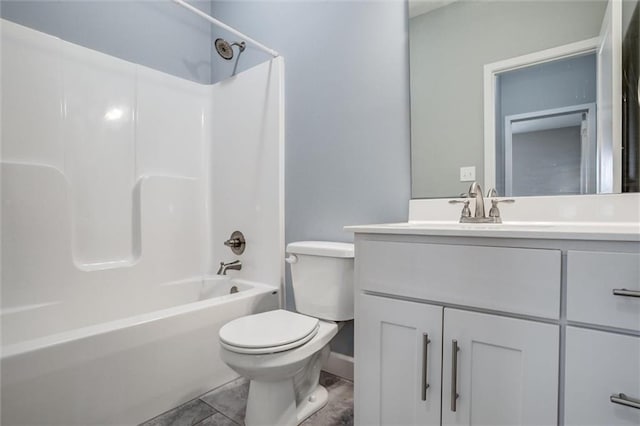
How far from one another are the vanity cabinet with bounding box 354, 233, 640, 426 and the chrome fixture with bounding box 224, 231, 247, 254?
3.72 ft

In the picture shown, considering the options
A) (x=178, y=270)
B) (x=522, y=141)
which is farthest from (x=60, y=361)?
Answer: (x=522, y=141)

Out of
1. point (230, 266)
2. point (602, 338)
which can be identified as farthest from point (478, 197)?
point (230, 266)

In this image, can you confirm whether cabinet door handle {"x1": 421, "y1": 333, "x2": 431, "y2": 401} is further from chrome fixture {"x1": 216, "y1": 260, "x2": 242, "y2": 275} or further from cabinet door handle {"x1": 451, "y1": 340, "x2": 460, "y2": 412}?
chrome fixture {"x1": 216, "y1": 260, "x2": 242, "y2": 275}

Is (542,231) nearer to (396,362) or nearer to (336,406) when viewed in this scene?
(396,362)

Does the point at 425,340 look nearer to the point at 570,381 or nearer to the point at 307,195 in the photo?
the point at 570,381

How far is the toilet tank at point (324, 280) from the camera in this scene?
4.85ft

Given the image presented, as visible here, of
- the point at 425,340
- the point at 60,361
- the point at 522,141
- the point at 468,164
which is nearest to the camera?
the point at 425,340

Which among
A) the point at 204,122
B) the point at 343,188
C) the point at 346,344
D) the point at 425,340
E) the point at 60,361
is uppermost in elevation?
the point at 204,122

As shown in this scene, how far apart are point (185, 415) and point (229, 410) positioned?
0.18 meters

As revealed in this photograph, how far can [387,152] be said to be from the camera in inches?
64.3

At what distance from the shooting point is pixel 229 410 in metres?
1.47

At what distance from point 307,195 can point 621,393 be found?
148cm

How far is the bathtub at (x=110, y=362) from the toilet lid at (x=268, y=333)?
29 cm

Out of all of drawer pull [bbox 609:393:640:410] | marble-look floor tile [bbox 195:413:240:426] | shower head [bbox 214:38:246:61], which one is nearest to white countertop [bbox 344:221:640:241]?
drawer pull [bbox 609:393:640:410]
